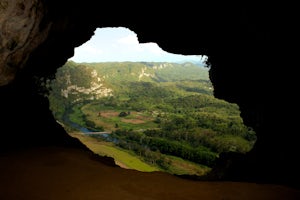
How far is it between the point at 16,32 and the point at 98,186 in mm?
4340

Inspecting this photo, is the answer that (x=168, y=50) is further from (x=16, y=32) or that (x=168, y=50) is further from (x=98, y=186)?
(x=98, y=186)

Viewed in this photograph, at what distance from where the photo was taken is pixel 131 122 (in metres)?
168

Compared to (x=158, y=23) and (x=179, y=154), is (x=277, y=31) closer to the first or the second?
(x=158, y=23)

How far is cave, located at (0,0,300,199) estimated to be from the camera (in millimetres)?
6598

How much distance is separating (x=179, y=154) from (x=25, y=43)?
9872 centimetres

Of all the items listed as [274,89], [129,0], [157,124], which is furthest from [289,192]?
[157,124]

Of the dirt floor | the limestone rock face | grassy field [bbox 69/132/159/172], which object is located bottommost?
grassy field [bbox 69/132/159/172]

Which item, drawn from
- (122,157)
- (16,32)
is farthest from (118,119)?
(16,32)

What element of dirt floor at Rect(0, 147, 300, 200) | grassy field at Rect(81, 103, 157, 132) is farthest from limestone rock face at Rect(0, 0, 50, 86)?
grassy field at Rect(81, 103, 157, 132)

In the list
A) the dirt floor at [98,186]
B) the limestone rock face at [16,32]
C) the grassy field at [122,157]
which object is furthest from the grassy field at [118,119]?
the limestone rock face at [16,32]

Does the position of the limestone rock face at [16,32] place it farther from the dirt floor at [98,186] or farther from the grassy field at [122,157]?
the grassy field at [122,157]

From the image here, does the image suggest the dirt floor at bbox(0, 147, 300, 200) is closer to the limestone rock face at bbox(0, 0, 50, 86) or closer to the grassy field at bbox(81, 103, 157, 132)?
the limestone rock face at bbox(0, 0, 50, 86)

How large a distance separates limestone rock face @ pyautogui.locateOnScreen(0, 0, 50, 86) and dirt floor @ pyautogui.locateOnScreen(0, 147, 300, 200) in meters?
2.51

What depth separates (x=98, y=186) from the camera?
6559mm
